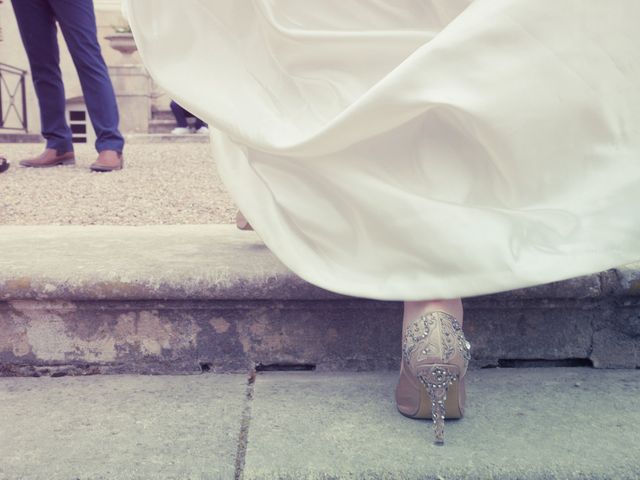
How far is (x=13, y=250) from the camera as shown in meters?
1.43

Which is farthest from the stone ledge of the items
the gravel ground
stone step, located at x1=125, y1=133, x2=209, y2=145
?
stone step, located at x1=125, y1=133, x2=209, y2=145

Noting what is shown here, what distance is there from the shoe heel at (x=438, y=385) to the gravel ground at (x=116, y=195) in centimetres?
143

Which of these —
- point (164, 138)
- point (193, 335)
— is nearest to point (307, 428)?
point (193, 335)

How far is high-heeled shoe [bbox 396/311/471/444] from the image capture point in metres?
0.99

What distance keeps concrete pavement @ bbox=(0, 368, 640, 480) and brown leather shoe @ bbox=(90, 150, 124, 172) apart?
2.23m

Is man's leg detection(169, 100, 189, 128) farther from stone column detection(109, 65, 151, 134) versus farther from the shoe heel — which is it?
the shoe heel

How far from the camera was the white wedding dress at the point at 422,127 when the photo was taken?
1.00 m

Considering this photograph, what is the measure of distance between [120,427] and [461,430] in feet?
1.67

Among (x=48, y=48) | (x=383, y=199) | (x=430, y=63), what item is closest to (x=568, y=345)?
(x=383, y=199)

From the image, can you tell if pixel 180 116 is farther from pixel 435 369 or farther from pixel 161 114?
pixel 435 369

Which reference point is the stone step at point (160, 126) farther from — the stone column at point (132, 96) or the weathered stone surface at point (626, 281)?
the weathered stone surface at point (626, 281)

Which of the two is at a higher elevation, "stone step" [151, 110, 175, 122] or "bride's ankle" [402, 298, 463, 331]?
"bride's ankle" [402, 298, 463, 331]

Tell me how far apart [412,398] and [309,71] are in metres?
0.56

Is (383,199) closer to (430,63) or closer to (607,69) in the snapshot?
(430,63)
